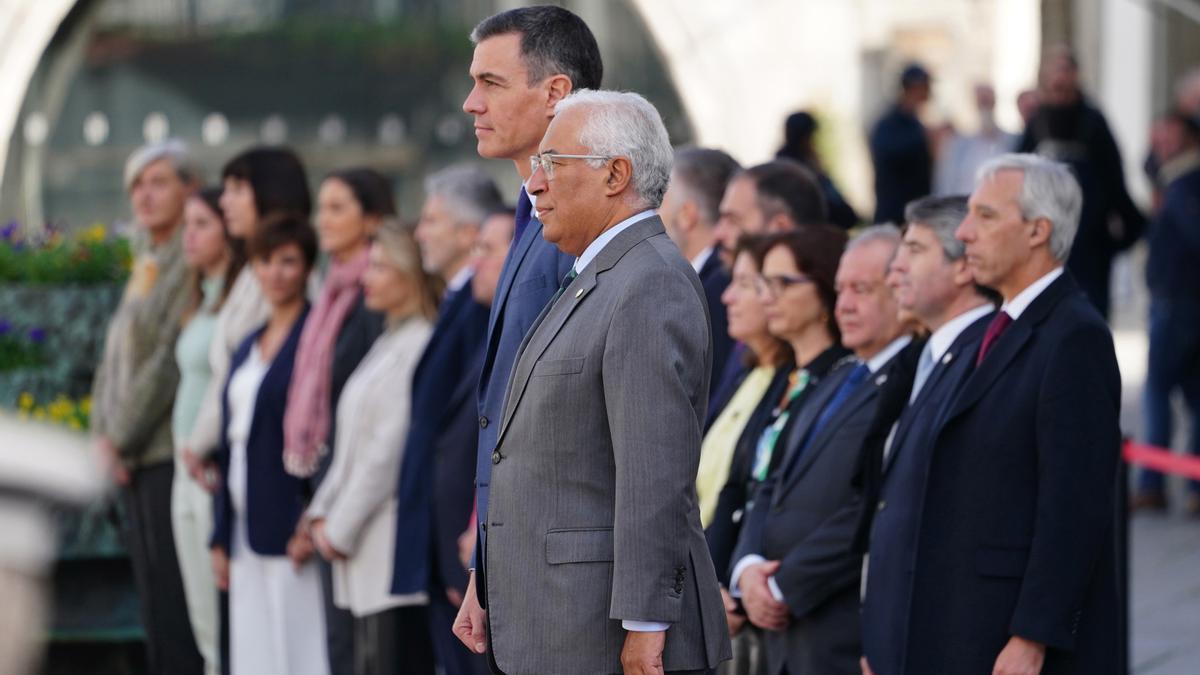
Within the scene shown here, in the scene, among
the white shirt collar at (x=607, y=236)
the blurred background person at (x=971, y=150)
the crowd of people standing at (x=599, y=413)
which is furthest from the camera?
the blurred background person at (x=971, y=150)

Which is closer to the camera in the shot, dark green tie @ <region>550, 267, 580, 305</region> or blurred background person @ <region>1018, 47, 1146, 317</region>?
dark green tie @ <region>550, 267, 580, 305</region>

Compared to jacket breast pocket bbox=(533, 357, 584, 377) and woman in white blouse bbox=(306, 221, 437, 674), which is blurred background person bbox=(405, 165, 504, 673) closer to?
woman in white blouse bbox=(306, 221, 437, 674)

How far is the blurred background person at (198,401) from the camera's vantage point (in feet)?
25.7

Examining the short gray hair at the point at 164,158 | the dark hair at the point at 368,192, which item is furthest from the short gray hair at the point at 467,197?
the short gray hair at the point at 164,158

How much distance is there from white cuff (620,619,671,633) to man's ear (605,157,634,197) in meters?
0.91

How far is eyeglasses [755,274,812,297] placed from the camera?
5.79 metres

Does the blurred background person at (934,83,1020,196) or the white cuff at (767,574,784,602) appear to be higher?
the blurred background person at (934,83,1020,196)

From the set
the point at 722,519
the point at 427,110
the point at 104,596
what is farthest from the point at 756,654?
the point at 427,110

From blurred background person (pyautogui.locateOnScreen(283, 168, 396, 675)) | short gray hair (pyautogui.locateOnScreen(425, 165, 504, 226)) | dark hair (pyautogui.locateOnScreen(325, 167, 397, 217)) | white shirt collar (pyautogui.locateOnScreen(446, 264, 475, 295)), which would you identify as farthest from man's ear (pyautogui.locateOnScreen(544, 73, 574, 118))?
dark hair (pyautogui.locateOnScreen(325, 167, 397, 217))

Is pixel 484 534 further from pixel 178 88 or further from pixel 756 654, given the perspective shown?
pixel 178 88

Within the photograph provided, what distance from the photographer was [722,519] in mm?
5863

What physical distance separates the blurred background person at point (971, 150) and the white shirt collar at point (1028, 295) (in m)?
9.07

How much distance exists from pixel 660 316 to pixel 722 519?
1.91 metres

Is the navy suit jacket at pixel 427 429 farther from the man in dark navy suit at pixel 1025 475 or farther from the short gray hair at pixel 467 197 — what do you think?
the man in dark navy suit at pixel 1025 475
